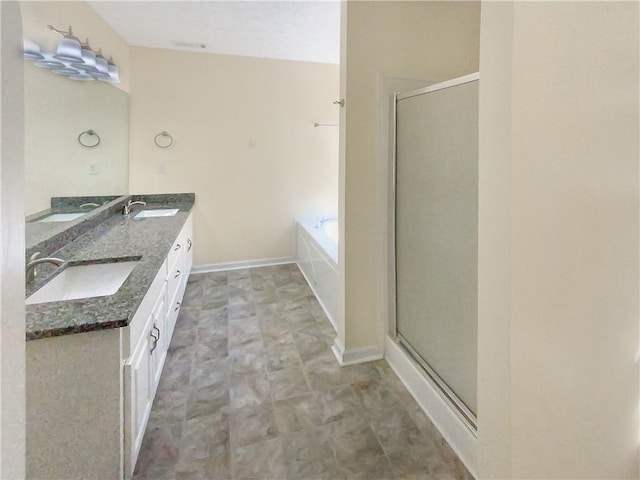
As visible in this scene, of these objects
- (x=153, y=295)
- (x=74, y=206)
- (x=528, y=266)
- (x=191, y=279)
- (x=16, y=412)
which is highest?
(x=74, y=206)

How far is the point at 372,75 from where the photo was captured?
1.94 metres

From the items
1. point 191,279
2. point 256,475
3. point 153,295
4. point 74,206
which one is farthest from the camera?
point 191,279

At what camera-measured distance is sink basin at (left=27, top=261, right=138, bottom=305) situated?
161 cm

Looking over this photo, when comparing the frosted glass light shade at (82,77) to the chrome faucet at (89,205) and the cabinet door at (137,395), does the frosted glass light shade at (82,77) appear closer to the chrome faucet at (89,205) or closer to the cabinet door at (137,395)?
the chrome faucet at (89,205)

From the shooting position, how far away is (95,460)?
1.15 m

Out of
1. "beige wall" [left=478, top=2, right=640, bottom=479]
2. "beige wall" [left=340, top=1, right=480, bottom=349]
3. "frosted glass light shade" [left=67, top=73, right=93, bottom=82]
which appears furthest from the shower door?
"frosted glass light shade" [left=67, top=73, right=93, bottom=82]

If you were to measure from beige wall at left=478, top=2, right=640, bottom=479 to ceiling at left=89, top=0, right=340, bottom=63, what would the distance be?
221 centimetres

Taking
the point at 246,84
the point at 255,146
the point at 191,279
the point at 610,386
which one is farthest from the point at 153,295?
the point at 246,84

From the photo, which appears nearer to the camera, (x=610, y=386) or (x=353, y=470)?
(x=610, y=386)

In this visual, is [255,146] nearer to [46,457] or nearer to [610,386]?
[46,457]

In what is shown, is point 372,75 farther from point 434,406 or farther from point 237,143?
point 237,143

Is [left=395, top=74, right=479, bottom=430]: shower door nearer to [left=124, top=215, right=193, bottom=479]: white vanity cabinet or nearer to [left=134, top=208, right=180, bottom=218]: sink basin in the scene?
[left=124, top=215, right=193, bottom=479]: white vanity cabinet

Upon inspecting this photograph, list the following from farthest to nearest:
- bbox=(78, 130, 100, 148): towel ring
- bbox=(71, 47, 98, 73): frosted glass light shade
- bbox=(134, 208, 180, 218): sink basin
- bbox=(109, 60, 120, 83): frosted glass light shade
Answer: bbox=(134, 208, 180, 218): sink basin → bbox=(109, 60, 120, 83): frosted glass light shade → bbox=(78, 130, 100, 148): towel ring → bbox=(71, 47, 98, 73): frosted glass light shade

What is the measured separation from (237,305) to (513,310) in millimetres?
2534
